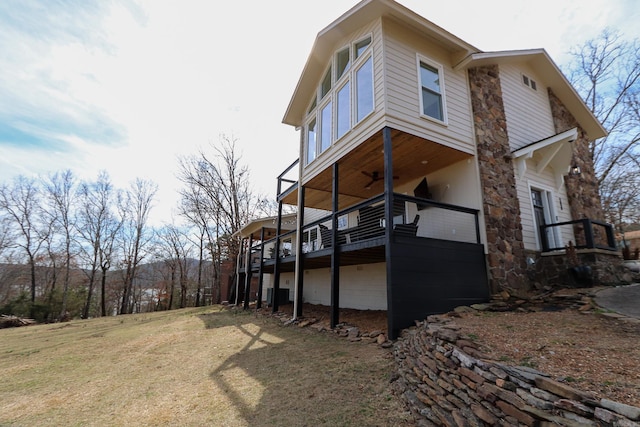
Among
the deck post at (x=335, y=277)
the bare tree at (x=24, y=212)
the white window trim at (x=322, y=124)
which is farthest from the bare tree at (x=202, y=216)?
the deck post at (x=335, y=277)

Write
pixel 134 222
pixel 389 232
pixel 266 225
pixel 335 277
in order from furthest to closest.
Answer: pixel 134 222 < pixel 266 225 < pixel 335 277 < pixel 389 232

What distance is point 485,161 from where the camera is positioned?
733cm

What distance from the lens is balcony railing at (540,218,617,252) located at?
7270 millimetres

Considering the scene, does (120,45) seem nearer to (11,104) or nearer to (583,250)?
(11,104)

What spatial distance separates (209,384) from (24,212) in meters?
27.6

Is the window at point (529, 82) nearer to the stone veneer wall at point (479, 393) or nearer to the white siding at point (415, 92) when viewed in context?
the white siding at point (415, 92)

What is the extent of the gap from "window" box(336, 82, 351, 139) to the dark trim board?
12.6 feet

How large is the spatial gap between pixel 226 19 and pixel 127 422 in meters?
9.16

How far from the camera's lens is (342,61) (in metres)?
8.95

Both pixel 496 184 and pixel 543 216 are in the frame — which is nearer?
pixel 496 184

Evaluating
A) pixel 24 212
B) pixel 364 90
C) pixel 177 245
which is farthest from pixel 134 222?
pixel 364 90

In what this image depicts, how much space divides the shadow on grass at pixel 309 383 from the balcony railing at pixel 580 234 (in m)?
6.18

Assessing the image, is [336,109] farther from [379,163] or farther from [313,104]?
[313,104]

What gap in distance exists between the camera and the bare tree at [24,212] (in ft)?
71.3
